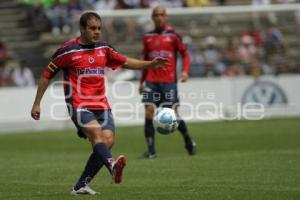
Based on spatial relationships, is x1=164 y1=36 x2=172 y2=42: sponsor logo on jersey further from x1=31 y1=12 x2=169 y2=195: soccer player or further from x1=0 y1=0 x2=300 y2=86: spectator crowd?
x1=0 y1=0 x2=300 y2=86: spectator crowd

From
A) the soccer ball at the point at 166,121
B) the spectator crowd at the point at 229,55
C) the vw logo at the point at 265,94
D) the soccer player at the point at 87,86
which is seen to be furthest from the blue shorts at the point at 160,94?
the spectator crowd at the point at 229,55

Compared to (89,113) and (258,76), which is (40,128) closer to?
(258,76)

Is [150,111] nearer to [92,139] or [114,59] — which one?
[114,59]

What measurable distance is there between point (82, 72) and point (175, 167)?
3.61 metres

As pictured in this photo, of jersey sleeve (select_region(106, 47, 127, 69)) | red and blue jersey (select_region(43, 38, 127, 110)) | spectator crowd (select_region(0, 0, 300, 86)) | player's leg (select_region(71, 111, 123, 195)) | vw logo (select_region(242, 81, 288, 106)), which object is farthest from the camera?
spectator crowd (select_region(0, 0, 300, 86))

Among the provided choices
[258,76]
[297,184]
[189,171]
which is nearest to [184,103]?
[258,76]

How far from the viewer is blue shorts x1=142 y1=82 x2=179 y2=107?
16953mm

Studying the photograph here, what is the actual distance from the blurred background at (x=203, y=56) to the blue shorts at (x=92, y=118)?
15204 millimetres

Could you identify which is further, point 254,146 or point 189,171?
point 254,146

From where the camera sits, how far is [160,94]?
17031 mm

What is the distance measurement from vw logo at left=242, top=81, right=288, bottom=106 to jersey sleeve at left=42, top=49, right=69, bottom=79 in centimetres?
1670

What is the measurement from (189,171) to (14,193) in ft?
10.5

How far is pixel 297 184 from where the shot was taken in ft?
38.1

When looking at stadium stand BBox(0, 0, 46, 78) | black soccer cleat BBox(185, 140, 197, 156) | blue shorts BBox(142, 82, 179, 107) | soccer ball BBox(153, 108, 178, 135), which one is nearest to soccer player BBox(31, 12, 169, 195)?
soccer ball BBox(153, 108, 178, 135)
